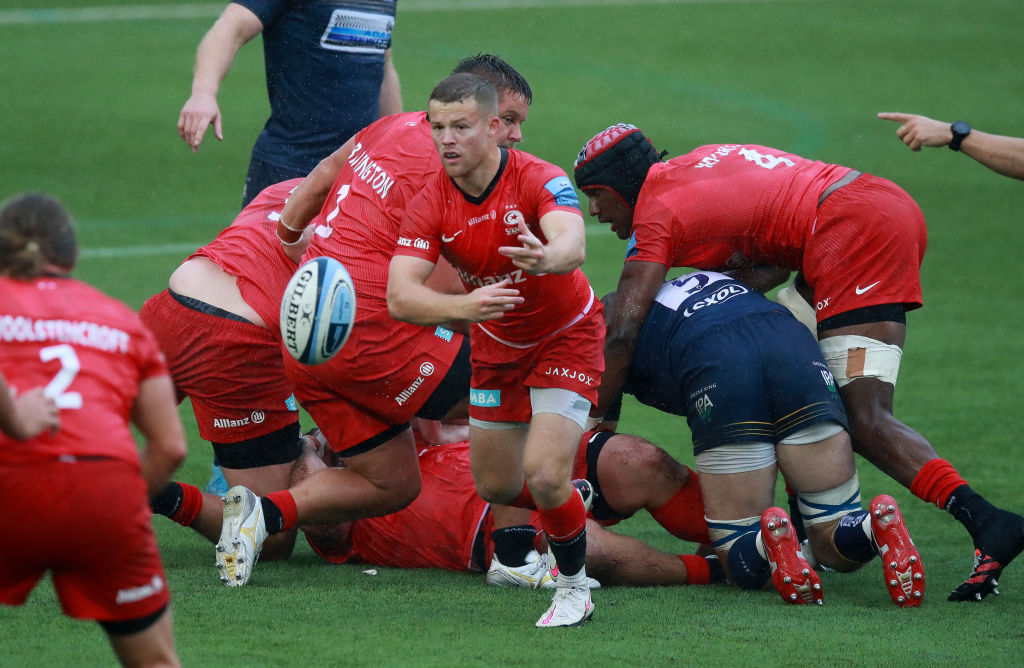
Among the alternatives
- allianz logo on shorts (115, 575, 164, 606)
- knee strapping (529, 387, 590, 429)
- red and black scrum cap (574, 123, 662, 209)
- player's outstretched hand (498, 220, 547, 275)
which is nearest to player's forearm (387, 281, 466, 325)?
player's outstretched hand (498, 220, 547, 275)

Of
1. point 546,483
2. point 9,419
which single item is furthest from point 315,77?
point 9,419

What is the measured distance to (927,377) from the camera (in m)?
9.02

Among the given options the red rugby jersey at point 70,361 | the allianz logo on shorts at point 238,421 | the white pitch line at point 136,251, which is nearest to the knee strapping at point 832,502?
the allianz logo on shorts at point 238,421

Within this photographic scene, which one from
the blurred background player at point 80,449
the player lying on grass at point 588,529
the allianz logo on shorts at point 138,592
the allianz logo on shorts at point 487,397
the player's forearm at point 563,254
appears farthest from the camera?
the player lying on grass at point 588,529

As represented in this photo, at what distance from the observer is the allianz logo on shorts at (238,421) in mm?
5977

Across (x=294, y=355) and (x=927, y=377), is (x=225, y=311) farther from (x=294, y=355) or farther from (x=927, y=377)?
(x=927, y=377)

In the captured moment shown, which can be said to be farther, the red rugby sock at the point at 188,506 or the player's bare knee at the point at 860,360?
the player's bare knee at the point at 860,360

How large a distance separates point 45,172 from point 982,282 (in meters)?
10.6

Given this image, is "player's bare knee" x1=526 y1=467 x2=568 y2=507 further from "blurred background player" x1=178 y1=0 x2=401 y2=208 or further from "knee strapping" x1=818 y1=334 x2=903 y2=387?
"blurred background player" x1=178 y1=0 x2=401 y2=208

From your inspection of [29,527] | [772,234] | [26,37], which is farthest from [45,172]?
[29,527]

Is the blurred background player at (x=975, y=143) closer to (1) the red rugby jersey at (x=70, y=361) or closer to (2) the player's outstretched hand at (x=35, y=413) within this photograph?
(1) the red rugby jersey at (x=70, y=361)

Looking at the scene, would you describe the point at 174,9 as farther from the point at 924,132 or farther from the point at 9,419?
the point at 9,419

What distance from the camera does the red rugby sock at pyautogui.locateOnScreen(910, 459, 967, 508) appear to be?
214 inches

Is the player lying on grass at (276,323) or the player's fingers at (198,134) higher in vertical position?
the player's fingers at (198,134)
